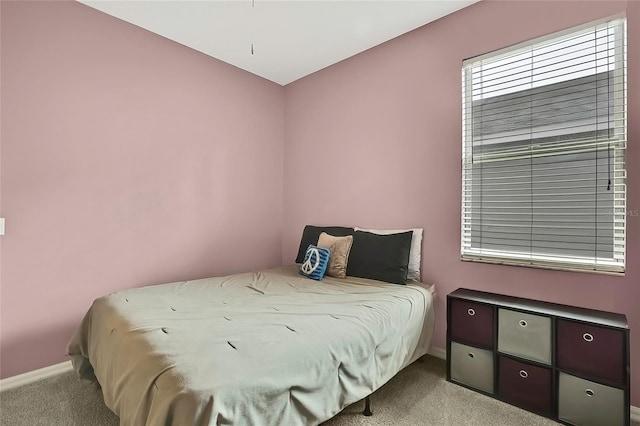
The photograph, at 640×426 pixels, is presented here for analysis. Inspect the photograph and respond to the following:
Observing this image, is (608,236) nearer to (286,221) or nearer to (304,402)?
(304,402)

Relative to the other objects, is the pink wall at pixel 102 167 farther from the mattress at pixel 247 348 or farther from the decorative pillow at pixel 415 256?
the decorative pillow at pixel 415 256

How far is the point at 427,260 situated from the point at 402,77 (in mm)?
1550

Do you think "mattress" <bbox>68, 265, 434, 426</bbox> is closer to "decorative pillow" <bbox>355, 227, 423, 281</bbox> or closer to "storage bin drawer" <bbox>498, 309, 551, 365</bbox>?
"decorative pillow" <bbox>355, 227, 423, 281</bbox>

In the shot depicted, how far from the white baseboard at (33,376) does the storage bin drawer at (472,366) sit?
2693mm

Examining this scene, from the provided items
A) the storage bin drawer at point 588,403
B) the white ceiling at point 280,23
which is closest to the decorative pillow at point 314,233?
the white ceiling at point 280,23

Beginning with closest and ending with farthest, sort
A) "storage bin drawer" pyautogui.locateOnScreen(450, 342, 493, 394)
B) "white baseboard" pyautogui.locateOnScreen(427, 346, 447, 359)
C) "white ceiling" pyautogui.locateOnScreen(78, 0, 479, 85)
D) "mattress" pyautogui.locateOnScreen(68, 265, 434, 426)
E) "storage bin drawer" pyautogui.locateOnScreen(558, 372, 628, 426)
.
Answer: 1. "mattress" pyautogui.locateOnScreen(68, 265, 434, 426)
2. "storage bin drawer" pyautogui.locateOnScreen(558, 372, 628, 426)
3. "storage bin drawer" pyautogui.locateOnScreen(450, 342, 493, 394)
4. "white ceiling" pyautogui.locateOnScreen(78, 0, 479, 85)
5. "white baseboard" pyautogui.locateOnScreen(427, 346, 447, 359)

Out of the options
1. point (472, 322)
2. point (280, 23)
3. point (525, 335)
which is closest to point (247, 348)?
point (472, 322)

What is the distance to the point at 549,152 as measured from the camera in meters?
2.02

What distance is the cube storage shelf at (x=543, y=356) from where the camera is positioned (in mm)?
1571

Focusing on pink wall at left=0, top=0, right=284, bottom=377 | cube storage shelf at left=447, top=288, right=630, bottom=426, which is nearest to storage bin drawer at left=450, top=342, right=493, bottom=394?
cube storage shelf at left=447, top=288, right=630, bottom=426

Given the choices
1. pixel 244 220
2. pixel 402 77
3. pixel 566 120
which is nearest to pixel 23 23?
pixel 244 220

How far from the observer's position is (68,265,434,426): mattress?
108cm

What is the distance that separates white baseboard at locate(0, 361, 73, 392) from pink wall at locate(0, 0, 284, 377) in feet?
0.15

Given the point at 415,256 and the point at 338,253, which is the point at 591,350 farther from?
the point at 338,253
